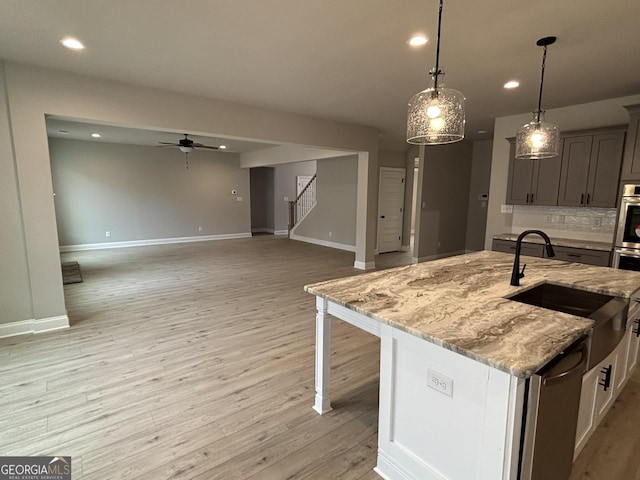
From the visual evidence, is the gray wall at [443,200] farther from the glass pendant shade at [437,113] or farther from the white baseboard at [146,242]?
the white baseboard at [146,242]

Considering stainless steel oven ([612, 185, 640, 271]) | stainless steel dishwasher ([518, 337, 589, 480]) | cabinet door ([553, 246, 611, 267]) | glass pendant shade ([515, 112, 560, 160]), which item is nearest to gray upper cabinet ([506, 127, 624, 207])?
stainless steel oven ([612, 185, 640, 271])

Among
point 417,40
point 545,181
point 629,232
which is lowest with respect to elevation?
point 629,232

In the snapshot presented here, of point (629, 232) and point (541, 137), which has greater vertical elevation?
point (541, 137)

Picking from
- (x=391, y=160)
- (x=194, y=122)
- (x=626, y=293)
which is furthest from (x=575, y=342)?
(x=391, y=160)

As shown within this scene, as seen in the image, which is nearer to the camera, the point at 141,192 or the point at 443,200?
the point at 443,200

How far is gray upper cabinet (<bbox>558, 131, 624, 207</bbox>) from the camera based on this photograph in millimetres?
3830

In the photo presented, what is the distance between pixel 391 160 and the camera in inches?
318

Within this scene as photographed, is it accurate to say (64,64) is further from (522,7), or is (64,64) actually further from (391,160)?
(391,160)

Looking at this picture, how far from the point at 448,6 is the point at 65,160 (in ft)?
29.2

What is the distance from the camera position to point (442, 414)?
4.59 ft

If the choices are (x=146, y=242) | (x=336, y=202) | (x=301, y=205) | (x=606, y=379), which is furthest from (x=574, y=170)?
(x=146, y=242)

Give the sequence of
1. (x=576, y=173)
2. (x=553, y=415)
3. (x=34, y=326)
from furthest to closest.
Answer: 1. (x=576, y=173)
2. (x=34, y=326)
3. (x=553, y=415)

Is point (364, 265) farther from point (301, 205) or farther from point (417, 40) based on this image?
point (301, 205)

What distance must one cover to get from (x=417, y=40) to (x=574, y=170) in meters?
3.08
